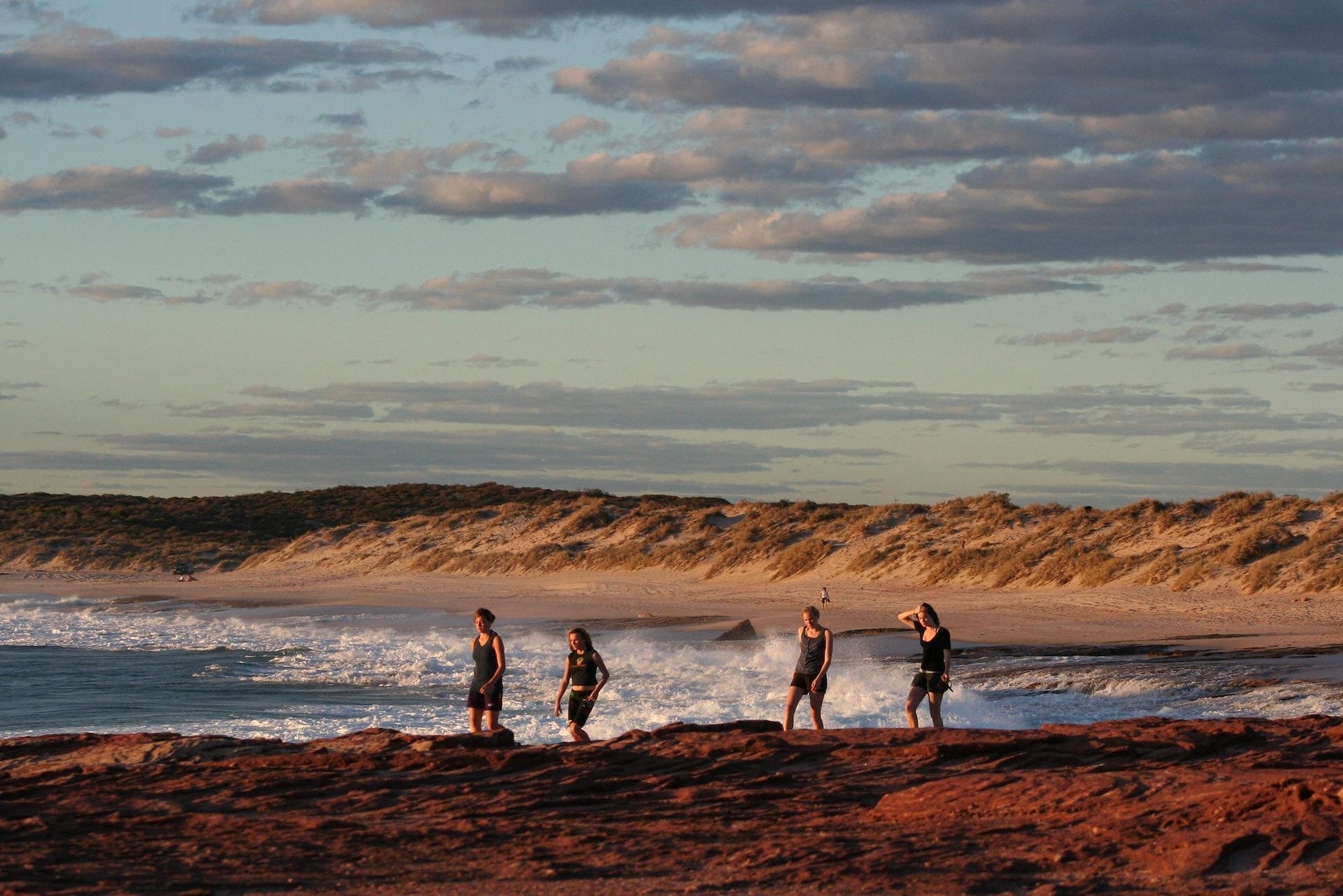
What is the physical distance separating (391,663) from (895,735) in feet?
55.6

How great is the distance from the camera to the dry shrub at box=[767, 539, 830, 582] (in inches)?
1722

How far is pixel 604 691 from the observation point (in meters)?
23.2

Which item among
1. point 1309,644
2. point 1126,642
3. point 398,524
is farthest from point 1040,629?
point 398,524

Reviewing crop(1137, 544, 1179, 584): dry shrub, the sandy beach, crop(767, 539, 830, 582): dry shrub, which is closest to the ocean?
the sandy beach

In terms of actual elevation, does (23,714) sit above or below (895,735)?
below

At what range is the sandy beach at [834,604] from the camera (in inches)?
1076

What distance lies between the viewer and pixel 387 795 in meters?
11.4

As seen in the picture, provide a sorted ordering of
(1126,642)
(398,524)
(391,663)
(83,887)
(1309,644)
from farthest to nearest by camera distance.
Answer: (398,524)
(391,663)
(1126,642)
(1309,644)
(83,887)

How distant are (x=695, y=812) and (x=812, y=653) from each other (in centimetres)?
500

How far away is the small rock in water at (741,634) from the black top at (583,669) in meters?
14.7

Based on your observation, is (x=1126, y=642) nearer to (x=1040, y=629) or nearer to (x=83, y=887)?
(x=1040, y=629)

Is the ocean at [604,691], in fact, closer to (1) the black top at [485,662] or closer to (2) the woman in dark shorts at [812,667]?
(1) the black top at [485,662]

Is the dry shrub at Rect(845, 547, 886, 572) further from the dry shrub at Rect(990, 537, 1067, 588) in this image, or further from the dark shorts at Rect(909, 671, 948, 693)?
the dark shorts at Rect(909, 671, 948, 693)

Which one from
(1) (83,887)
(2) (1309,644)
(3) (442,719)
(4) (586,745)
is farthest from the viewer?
(2) (1309,644)
